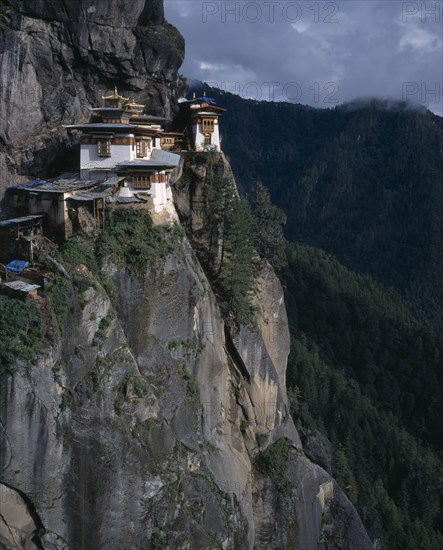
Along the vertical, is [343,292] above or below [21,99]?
below

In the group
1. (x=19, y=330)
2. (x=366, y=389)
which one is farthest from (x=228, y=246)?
(x=366, y=389)

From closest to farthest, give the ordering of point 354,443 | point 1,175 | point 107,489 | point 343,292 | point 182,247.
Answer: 1. point 107,489
2. point 182,247
3. point 1,175
4. point 354,443
5. point 343,292

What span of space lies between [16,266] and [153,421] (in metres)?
10.5

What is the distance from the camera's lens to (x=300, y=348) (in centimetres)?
8588

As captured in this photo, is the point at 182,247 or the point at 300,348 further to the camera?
the point at 300,348

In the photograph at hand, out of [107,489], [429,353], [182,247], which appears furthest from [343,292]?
[107,489]

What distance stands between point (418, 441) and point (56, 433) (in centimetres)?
7259

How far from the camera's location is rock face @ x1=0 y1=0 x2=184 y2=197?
40.3 metres

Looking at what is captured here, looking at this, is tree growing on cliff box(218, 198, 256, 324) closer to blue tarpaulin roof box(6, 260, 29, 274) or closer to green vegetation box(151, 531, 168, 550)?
blue tarpaulin roof box(6, 260, 29, 274)

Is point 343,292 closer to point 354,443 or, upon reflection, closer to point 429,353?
point 429,353

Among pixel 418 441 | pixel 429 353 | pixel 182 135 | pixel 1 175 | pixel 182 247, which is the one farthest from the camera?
pixel 429 353

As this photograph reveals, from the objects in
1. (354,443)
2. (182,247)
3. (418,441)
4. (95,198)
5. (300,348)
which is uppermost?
(95,198)

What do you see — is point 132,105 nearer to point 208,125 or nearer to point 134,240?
point 208,125

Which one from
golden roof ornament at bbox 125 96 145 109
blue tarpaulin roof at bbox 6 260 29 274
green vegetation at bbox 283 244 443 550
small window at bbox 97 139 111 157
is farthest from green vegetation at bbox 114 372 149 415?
green vegetation at bbox 283 244 443 550
